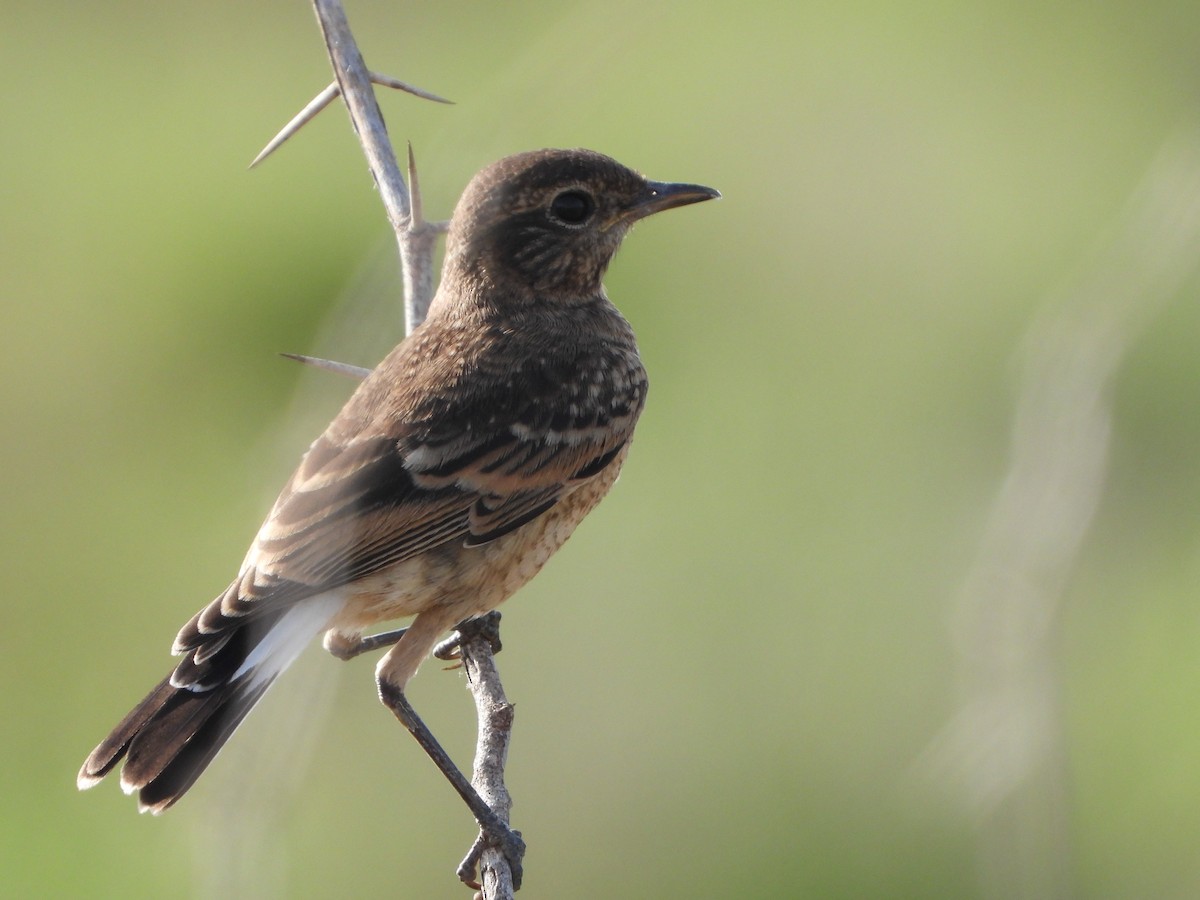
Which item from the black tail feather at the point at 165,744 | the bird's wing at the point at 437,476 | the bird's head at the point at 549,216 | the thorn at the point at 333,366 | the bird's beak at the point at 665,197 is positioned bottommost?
the black tail feather at the point at 165,744

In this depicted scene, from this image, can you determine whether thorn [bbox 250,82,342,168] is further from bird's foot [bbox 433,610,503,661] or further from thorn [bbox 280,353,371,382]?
bird's foot [bbox 433,610,503,661]

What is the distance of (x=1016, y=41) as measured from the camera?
15.6 metres

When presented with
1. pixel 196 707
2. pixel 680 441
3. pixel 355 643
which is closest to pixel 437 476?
pixel 355 643

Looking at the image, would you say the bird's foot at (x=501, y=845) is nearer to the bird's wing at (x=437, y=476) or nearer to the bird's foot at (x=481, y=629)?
the bird's foot at (x=481, y=629)

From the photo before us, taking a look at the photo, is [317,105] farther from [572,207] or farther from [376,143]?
Result: [572,207]

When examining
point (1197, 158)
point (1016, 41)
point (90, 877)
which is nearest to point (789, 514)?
point (1197, 158)

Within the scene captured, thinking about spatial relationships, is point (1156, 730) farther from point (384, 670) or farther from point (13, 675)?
point (13, 675)

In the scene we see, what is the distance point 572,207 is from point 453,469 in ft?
4.02

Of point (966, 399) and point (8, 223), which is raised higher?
point (966, 399)

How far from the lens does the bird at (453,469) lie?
510 centimetres

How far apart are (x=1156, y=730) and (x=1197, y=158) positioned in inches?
132

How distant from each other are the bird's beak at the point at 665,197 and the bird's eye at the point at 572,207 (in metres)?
0.17

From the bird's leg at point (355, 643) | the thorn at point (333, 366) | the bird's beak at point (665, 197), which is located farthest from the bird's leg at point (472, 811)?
the bird's beak at point (665, 197)

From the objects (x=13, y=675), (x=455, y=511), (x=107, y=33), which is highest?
(x=455, y=511)
